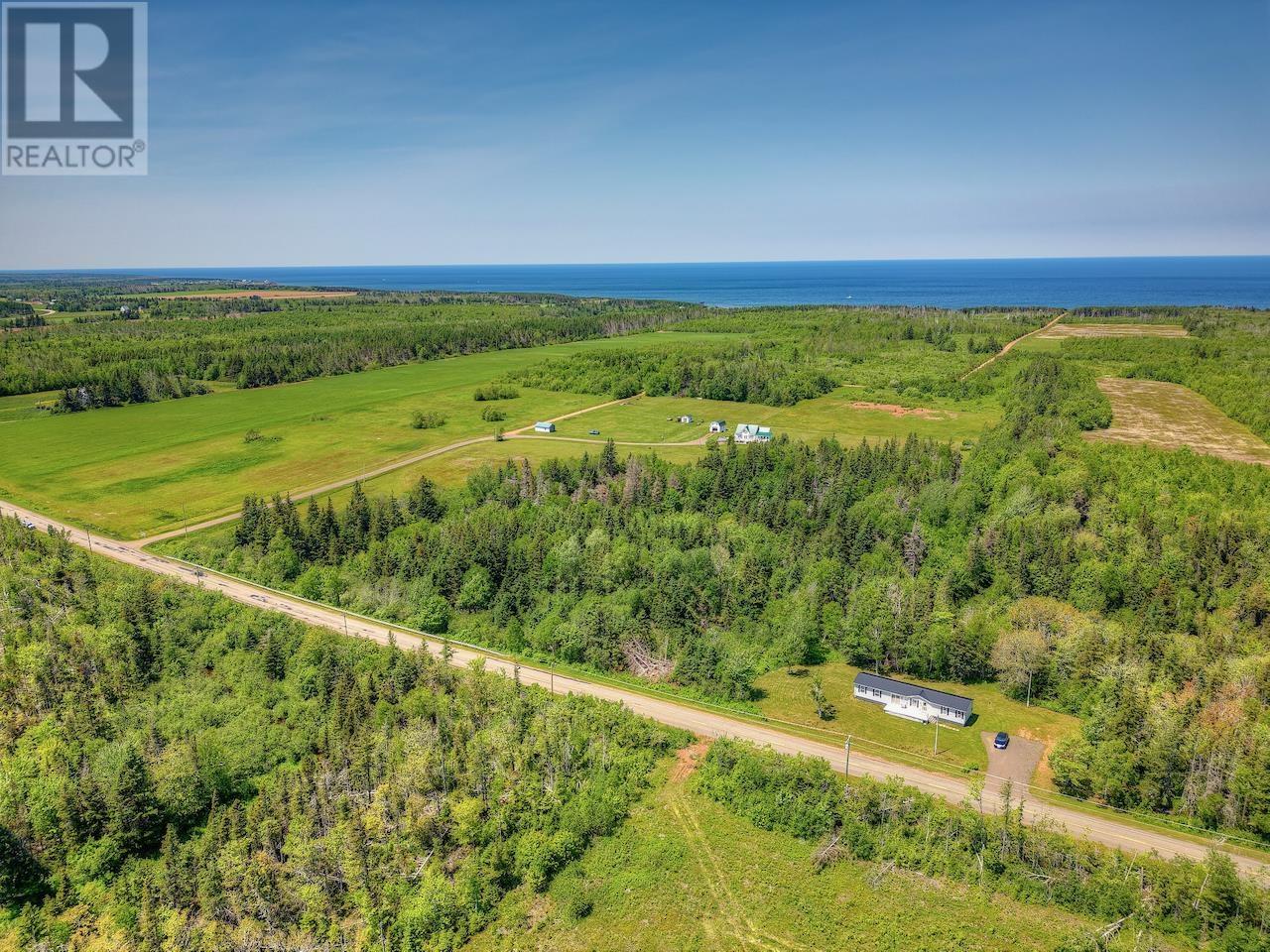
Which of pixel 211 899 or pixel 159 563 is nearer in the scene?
pixel 211 899

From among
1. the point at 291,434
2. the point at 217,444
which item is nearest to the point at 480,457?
the point at 291,434

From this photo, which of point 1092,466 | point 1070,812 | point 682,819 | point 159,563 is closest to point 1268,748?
point 1070,812

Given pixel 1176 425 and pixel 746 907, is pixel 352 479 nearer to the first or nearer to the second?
pixel 746 907

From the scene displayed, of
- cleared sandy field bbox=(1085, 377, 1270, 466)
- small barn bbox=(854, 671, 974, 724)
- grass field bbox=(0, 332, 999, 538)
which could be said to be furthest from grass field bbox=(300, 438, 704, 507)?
cleared sandy field bbox=(1085, 377, 1270, 466)

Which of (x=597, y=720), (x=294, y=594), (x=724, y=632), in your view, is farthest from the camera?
(x=294, y=594)

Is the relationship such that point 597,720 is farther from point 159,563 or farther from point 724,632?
point 159,563

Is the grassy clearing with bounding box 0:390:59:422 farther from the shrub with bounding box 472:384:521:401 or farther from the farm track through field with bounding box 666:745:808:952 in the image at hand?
the farm track through field with bounding box 666:745:808:952
